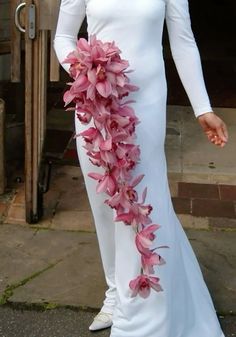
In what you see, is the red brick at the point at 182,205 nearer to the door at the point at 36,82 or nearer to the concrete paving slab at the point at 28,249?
the concrete paving slab at the point at 28,249

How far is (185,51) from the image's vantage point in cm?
268

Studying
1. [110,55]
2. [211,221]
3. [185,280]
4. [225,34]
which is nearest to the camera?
[110,55]

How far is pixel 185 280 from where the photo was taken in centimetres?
298

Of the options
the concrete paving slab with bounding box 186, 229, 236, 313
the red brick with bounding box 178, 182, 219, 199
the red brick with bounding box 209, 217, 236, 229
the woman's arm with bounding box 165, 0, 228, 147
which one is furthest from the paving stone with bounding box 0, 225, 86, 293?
the woman's arm with bounding box 165, 0, 228, 147

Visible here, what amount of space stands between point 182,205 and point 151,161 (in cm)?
189

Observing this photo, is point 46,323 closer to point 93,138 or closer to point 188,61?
point 93,138

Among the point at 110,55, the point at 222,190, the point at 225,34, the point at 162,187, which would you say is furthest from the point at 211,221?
the point at 225,34

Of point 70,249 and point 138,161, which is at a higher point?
point 138,161

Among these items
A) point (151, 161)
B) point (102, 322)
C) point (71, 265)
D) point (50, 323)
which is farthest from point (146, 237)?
point (71, 265)

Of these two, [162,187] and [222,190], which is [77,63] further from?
[222,190]

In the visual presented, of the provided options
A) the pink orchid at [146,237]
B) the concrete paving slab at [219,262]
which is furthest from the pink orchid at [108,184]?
the concrete paving slab at [219,262]

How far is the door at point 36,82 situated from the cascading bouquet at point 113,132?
1.24 m

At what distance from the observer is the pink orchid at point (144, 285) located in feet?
8.91

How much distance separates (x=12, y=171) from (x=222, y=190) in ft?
5.27
